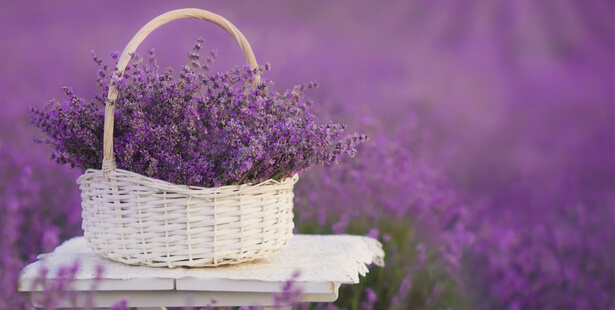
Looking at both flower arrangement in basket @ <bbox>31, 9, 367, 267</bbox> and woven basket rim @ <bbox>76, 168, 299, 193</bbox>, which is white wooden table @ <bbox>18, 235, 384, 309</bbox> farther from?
woven basket rim @ <bbox>76, 168, 299, 193</bbox>

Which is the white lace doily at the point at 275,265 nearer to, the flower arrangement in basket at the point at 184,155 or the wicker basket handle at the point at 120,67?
A: the flower arrangement in basket at the point at 184,155

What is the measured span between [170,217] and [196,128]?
0.68 ft

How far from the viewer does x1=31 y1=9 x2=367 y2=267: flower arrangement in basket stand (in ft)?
4.30

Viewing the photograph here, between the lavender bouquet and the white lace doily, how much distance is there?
0.68 ft

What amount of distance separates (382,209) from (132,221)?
1.48 metres

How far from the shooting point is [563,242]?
2.67 meters

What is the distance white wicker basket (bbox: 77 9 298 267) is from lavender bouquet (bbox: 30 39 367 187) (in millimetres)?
33

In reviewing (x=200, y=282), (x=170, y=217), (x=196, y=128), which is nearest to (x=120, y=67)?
(x=196, y=128)

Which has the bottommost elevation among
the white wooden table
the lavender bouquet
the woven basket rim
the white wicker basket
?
the white wooden table

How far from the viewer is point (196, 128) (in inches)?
52.8

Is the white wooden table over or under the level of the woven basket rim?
under

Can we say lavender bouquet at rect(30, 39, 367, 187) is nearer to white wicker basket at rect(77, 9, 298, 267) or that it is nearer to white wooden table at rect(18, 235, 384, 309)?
white wicker basket at rect(77, 9, 298, 267)

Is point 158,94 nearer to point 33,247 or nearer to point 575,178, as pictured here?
point 33,247

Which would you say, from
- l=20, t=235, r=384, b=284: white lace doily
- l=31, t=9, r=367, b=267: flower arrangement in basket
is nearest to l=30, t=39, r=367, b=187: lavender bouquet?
l=31, t=9, r=367, b=267: flower arrangement in basket
